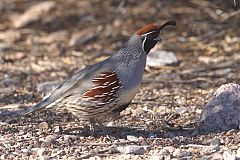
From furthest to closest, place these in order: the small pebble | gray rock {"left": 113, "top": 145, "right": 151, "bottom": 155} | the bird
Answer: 1. the small pebble
2. the bird
3. gray rock {"left": 113, "top": 145, "right": 151, "bottom": 155}

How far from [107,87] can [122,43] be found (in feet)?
10.6

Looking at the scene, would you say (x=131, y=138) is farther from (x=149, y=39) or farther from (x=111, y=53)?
(x=111, y=53)

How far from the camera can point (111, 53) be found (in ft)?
24.8

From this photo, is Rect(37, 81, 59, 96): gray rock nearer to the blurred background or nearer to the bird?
the blurred background

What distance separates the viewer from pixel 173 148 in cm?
433

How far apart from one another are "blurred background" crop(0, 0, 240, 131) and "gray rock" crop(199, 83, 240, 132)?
0.40 m

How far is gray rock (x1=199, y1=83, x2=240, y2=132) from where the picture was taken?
483cm

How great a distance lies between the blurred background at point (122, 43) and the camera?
617 centimetres

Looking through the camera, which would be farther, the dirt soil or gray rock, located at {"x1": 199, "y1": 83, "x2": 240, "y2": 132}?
gray rock, located at {"x1": 199, "y1": 83, "x2": 240, "y2": 132}

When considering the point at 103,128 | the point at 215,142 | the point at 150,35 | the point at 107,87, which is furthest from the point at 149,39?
the point at 215,142

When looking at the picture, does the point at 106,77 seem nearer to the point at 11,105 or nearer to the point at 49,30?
the point at 11,105

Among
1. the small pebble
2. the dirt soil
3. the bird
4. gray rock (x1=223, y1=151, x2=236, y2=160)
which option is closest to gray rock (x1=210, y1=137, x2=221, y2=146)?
the dirt soil

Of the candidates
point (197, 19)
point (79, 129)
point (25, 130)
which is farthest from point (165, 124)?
point (197, 19)

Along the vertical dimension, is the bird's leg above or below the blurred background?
below
